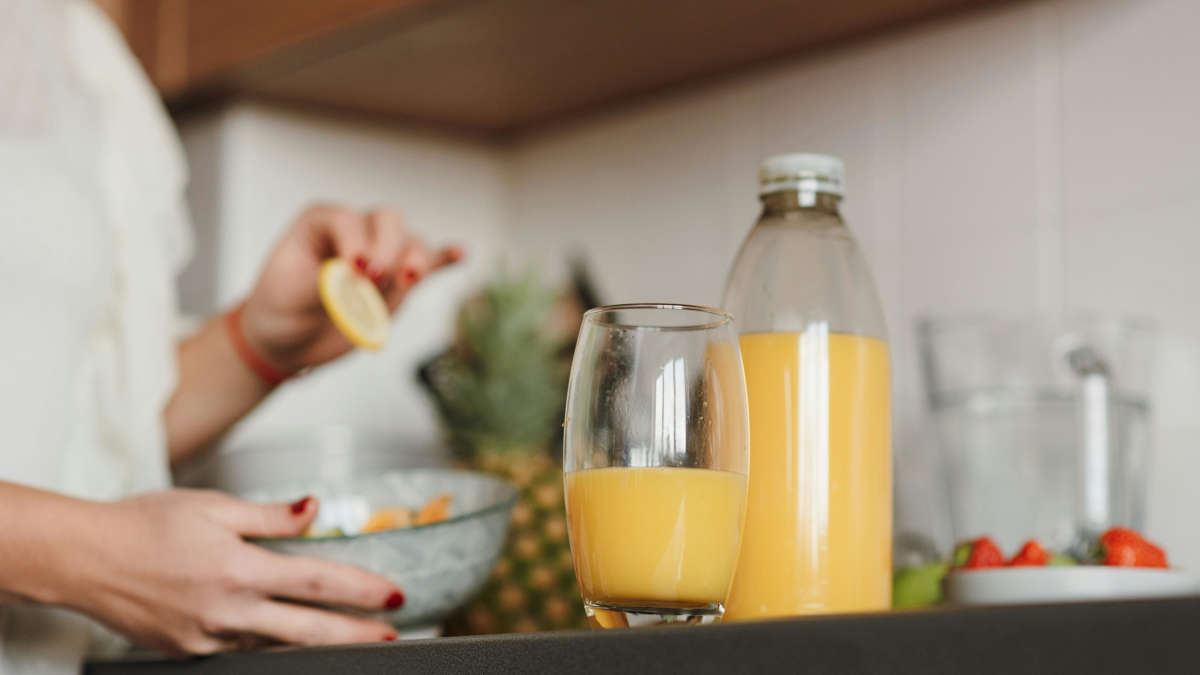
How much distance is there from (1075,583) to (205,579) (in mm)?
413

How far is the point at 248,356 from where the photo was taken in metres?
1.05

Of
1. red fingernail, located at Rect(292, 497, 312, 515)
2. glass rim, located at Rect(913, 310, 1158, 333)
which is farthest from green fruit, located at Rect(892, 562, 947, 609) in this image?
glass rim, located at Rect(913, 310, 1158, 333)

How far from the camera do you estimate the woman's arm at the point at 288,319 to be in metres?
0.92

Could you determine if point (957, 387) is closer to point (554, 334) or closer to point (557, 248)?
point (554, 334)

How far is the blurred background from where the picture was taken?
1.27 metres

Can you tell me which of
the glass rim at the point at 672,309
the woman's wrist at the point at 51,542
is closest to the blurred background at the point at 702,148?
the glass rim at the point at 672,309

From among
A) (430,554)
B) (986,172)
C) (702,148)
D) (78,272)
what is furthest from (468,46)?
(430,554)

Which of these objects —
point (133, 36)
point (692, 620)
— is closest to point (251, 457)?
point (133, 36)

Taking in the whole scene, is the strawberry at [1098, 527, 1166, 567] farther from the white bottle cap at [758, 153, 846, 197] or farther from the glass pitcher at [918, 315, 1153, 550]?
the glass pitcher at [918, 315, 1153, 550]

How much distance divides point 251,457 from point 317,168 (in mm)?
500

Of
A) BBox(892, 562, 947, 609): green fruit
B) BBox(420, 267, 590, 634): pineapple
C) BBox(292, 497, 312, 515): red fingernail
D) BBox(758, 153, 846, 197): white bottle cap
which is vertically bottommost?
BBox(892, 562, 947, 609): green fruit

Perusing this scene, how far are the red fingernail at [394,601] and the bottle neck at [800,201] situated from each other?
0.29m

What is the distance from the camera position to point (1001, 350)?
4.08ft

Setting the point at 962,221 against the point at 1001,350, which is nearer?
the point at 1001,350
